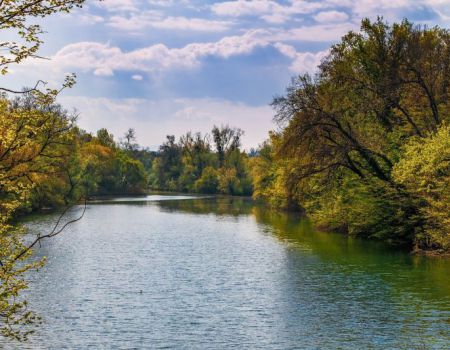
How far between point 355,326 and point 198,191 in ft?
442

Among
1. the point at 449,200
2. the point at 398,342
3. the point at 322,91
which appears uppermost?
the point at 322,91

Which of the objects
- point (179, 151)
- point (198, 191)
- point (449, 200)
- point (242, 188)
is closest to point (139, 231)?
point (449, 200)

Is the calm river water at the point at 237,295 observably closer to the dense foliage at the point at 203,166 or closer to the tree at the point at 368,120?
the tree at the point at 368,120

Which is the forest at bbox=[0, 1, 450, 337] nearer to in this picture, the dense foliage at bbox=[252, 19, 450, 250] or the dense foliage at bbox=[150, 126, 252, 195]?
the dense foliage at bbox=[252, 19, 450, 250]

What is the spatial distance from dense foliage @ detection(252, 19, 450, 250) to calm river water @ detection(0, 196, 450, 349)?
357cm

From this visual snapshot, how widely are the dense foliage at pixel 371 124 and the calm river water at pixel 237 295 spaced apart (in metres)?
3.57

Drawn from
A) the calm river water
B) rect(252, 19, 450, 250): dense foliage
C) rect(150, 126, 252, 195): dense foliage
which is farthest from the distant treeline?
rect(150, 126, 252, 195): dense foliage

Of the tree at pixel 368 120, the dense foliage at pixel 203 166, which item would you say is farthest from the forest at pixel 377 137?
the dense foliage at pixel 203 166

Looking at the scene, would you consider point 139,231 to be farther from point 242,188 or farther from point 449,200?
point 242,188

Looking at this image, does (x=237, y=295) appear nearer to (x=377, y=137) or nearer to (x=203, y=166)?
(x=377, y=137)

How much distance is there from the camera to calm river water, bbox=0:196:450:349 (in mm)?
20609

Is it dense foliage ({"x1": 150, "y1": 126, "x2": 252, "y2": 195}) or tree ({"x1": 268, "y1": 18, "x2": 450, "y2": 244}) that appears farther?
dense foliage ({"x1": 150, "y1": 126, "x2": 252, "y2": 195})

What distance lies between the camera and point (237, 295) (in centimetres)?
2748

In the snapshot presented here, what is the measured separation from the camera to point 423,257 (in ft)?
125
